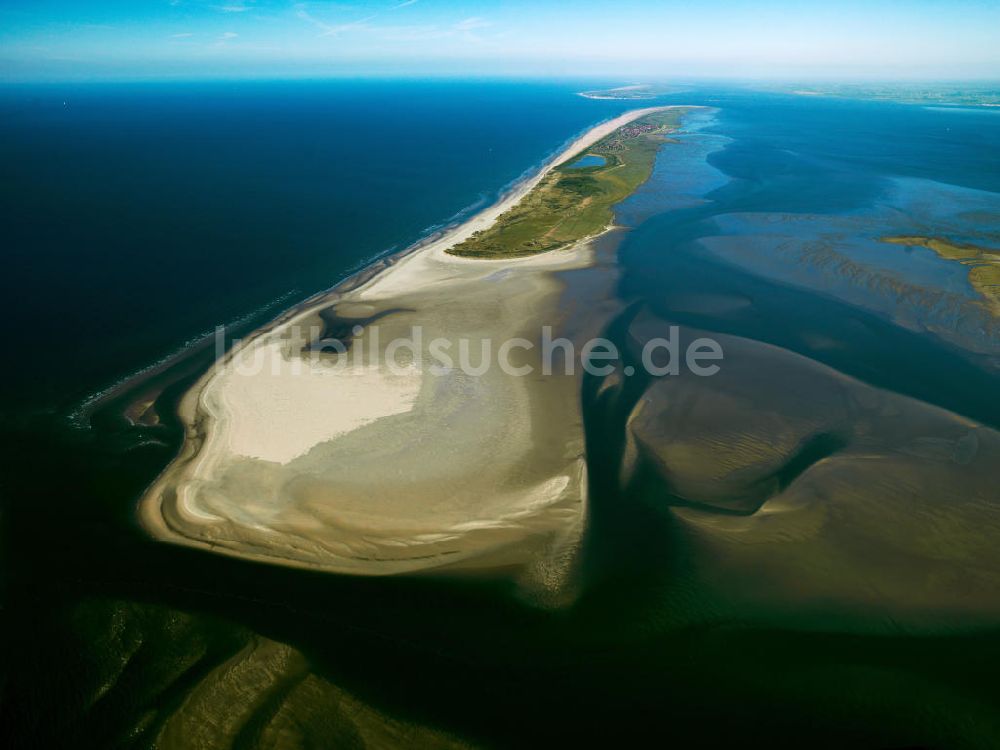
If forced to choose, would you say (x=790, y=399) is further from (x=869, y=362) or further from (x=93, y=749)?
(x=93, y=749)

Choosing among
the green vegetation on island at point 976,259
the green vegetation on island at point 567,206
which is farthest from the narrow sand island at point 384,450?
the green vegetation on island at point 976,259

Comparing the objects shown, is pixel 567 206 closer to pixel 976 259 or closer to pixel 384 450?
pixel 976 259

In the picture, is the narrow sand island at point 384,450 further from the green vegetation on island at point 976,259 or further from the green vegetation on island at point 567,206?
the green vegetation on island at point 976,259

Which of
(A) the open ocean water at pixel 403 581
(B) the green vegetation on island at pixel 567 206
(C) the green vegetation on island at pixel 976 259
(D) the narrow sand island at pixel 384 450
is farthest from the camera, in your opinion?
(B) the green vegetation on island at pixel 567 206

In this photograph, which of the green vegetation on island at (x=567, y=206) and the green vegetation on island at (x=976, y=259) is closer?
the green vegetation on island at (x=976, y=259)

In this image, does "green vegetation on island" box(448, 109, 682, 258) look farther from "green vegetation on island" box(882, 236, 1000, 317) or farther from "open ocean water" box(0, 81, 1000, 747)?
"green vegetation on island" box(882, 236, 1000, 317)

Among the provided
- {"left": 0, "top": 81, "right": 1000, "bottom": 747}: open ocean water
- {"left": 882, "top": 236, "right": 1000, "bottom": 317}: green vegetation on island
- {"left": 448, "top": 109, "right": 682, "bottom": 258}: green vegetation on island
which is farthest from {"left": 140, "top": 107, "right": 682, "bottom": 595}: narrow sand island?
{"left": 882, "top": 236, "right": 1000, "bottom": 317}: green vegetation on island
